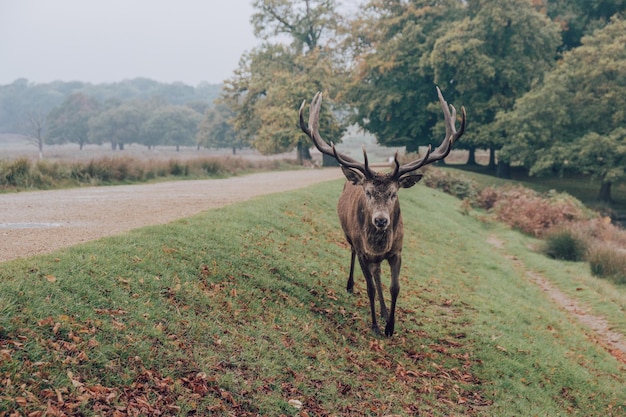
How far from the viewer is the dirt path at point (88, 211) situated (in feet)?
29.1

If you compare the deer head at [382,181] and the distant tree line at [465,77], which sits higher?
the distant tree line at [465,77]

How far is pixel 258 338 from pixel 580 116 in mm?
32818

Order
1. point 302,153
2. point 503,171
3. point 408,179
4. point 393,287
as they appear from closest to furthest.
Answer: point 408,179 → point 393,287 → point 503,171 → point 302,153

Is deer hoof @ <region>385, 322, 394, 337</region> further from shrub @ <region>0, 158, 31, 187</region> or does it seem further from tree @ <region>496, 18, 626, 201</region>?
tree @ <region>496, 18, 626, 201</region>

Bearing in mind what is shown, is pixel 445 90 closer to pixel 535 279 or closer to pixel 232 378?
pixel 535 279

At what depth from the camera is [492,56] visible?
38.1m

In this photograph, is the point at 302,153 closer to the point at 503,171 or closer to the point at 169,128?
the point at 503,171

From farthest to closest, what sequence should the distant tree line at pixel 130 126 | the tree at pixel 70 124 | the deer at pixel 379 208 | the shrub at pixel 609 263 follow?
the tree at pixel 70 124 → the distant tree line at pixel 130 126 → the shrub at pixel 609 263 → the deer at pixel 379 208

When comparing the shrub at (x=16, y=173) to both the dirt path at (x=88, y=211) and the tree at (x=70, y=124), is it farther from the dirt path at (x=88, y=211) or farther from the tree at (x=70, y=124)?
the tree at (x=70, y=124)

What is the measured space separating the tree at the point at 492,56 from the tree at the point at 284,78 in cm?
964

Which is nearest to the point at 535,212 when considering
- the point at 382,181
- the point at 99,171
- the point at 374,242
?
the point at 374,242

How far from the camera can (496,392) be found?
24.7ft

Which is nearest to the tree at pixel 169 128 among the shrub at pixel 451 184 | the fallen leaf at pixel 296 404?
the shrub at pixel 451 184

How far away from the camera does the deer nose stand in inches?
281
